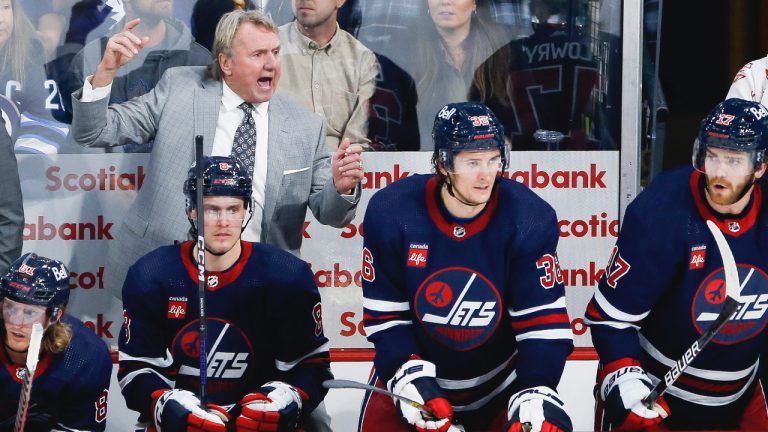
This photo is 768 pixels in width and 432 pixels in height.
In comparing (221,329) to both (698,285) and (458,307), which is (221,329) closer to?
(458,307)

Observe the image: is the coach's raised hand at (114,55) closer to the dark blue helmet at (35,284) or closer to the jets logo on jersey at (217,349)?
the dark blue helmet at (35,284)

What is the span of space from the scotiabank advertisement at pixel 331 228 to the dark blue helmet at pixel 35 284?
112 cm

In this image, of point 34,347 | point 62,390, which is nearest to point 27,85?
point 62,390

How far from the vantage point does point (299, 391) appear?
11.5 ft

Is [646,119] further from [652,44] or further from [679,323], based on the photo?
[679,323]

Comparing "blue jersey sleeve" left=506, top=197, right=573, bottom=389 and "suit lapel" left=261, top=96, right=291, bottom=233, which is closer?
"blue jersey sleeve" left=506, top=197, right=573, bottom=389

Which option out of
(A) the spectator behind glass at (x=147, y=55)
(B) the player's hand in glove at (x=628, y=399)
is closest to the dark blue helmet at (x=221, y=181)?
(A) the spectator behind glass at (x=147, y=55)

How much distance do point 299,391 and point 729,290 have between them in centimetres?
123

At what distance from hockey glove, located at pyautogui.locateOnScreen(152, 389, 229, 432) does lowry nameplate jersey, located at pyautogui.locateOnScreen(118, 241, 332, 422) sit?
212 mm

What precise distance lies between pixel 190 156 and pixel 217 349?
0.90m

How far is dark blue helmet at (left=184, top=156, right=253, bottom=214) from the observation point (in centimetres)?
350

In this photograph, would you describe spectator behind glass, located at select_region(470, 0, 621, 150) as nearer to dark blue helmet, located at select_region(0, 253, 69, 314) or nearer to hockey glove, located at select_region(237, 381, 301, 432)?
hockey glove, located at select_region(237, 381, 301, 432)

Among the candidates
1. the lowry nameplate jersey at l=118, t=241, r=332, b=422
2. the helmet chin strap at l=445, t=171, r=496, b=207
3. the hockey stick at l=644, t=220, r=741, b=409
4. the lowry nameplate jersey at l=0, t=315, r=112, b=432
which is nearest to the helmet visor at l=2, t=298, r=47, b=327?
the lowry nameplate jersey at l=0, t=315, r=112, b=432

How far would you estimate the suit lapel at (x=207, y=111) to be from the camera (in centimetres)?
423
